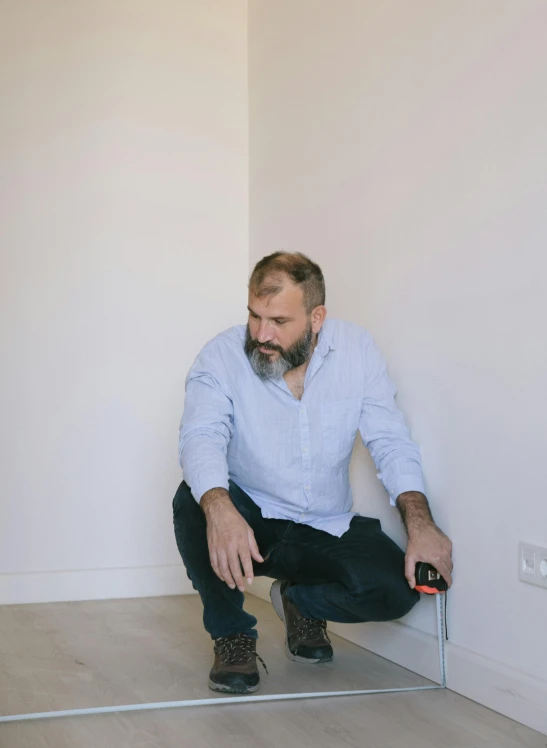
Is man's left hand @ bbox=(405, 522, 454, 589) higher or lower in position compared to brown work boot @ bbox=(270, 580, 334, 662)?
higher

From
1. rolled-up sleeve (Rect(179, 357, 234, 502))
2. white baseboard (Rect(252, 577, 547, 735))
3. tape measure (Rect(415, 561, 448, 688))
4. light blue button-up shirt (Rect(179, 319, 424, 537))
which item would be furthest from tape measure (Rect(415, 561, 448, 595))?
rolled-up sleeve (Rect(179, 357, 234, 502))

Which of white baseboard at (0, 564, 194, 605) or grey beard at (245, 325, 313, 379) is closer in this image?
grey beard at (245, 325, 313, 379)

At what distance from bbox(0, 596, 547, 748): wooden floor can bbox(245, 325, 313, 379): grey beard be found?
2.47 ft

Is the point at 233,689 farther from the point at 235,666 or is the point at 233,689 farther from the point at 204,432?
the point at 204,432

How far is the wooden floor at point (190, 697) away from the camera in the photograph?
5.68 feet

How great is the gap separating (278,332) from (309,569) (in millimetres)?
603

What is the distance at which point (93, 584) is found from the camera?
320cm

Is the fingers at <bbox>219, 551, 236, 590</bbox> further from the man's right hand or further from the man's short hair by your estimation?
the man's short hair

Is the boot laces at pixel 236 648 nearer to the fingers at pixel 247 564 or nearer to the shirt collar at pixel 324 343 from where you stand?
the fingers at pixel 247 564

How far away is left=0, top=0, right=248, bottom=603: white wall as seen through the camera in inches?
125

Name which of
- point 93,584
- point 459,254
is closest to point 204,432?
point 459,254

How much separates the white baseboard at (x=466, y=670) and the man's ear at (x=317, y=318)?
814mm

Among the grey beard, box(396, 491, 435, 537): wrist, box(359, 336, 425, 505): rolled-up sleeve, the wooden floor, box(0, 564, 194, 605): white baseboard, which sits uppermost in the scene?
the grey beard

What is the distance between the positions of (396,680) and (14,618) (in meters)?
1.32
